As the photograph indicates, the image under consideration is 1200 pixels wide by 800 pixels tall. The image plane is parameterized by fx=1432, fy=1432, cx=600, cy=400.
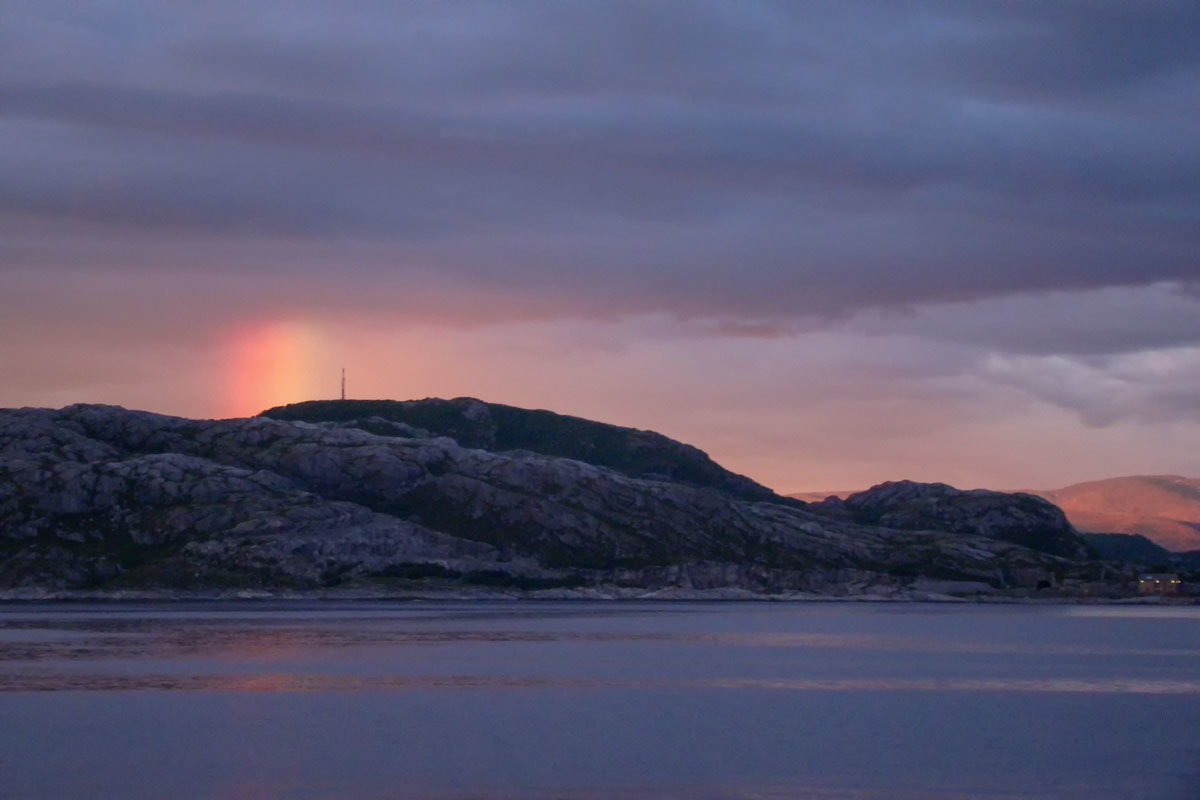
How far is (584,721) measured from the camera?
7281 centimetres

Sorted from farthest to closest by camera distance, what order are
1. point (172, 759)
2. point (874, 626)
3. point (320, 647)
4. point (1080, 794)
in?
point (874, 626)
point (320, 647)
point (172, 759)
point (1080, 794)

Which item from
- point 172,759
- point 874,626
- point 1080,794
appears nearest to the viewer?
point 1080,794

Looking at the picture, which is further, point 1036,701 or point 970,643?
point 970,643

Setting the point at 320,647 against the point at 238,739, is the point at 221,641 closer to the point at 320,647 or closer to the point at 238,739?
the point at 320,647

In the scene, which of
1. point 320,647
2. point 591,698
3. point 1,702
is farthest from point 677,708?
point 320,647

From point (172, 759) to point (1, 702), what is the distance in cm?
2381

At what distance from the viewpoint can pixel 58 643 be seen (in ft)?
427

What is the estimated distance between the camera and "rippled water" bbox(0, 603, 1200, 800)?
2076 inches

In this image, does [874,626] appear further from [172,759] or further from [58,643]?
[172,759]

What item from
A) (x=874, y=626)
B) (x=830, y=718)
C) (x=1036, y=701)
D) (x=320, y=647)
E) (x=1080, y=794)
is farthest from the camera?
(x=874, y=626)

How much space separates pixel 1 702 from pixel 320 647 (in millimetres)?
52314

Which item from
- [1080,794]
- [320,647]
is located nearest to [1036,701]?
[1080,794]

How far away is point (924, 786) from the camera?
5231 centimetres

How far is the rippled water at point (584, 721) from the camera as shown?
52.7m
